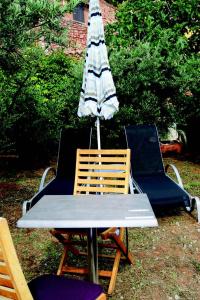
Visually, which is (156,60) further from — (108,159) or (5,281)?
(5,281)

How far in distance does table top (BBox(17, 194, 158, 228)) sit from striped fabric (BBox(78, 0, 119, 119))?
2.44 m

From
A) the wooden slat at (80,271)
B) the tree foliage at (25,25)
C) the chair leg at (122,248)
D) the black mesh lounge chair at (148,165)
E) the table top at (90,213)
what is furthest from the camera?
the black mesh lounge chair at (148,165)

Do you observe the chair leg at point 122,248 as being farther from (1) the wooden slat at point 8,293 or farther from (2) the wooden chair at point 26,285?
(1) the wooden slat at point 8,293

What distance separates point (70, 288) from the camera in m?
2.32

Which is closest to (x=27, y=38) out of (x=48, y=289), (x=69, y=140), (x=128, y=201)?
(x=69, y=140)

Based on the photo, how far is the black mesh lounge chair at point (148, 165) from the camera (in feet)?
17.8

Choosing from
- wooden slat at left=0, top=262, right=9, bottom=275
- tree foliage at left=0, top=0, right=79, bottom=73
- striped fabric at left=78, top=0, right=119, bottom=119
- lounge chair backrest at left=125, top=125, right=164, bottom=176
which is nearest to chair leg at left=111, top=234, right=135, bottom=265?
wooden slat at left=0, top=262, right=9, bottom=275

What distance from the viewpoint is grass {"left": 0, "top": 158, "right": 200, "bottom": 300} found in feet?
11.5

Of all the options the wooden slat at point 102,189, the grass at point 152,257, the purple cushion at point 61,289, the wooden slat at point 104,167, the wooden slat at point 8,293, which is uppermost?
the wooden slat at point 104,167

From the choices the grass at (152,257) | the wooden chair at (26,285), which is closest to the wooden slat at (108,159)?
the grass at (152,257)

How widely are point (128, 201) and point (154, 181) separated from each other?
288cm

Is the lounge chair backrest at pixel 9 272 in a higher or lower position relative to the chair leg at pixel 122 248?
higher

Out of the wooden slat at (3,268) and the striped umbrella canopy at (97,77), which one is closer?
the wooden slat at (3,268)

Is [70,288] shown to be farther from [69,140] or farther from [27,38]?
[69,140]
